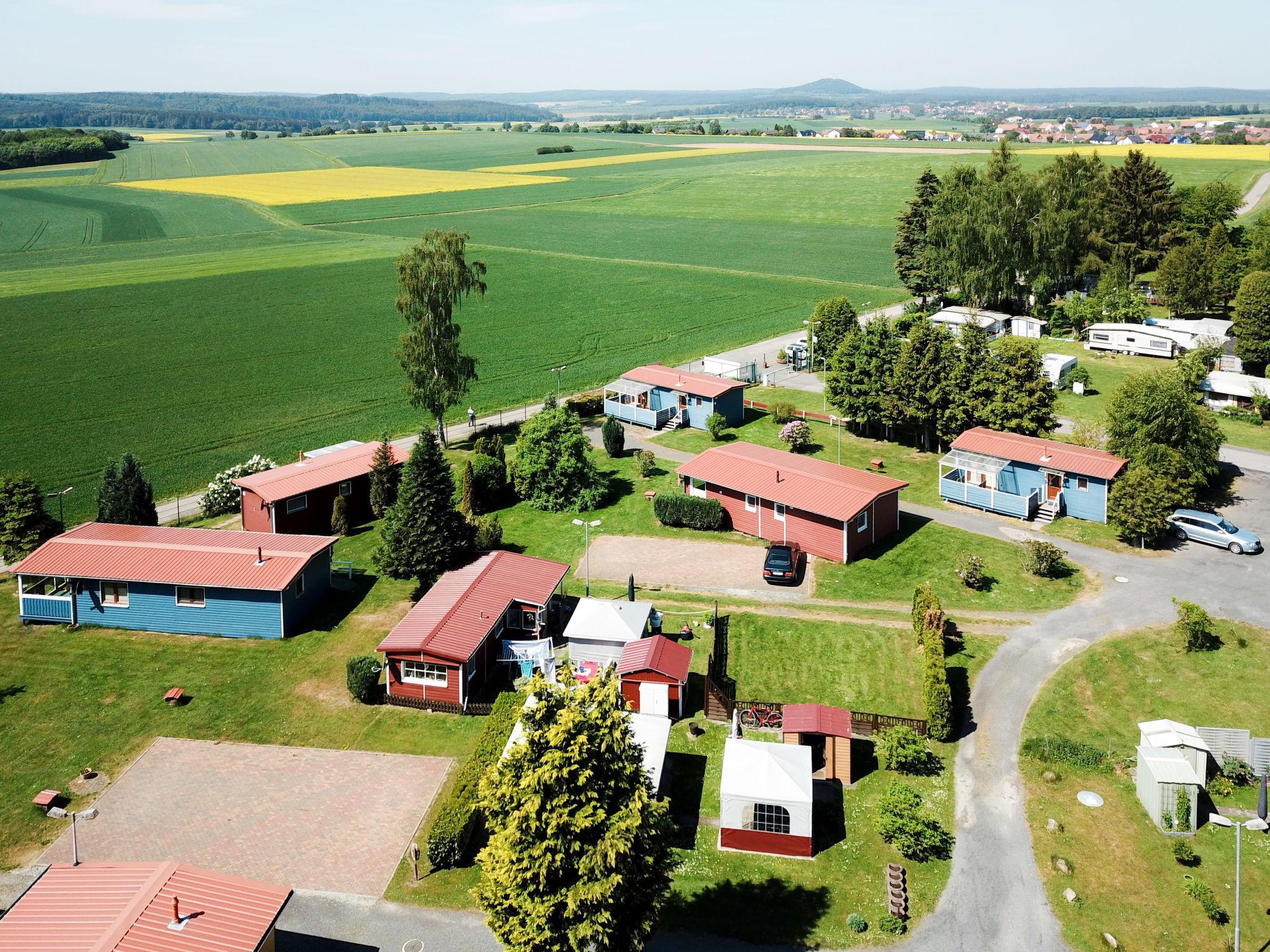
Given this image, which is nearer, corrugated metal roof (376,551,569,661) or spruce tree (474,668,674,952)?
spruce tree (474,668,674,952)

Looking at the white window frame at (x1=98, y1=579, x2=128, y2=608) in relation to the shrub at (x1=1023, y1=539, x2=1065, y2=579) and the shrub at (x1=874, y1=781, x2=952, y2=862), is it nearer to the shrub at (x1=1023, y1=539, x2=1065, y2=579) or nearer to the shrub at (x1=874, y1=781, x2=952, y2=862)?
the shrub at (x1=874, y1=781, x2=952, y2=862)

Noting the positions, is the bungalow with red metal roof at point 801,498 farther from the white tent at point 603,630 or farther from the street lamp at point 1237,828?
the street lamp at point 1237,828

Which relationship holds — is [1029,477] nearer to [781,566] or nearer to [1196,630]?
[1196,630]

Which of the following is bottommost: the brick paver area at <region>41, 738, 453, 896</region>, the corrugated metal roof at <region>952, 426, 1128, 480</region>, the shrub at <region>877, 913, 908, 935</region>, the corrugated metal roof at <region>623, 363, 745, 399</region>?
the brick paver area at <region>41, 738, 453, 896</region>

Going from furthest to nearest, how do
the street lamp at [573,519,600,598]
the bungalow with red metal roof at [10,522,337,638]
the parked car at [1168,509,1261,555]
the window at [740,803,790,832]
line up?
the parked car at [1168,509,1261,555]
the street lamp at [573,519,600,598]
the bungalow with red metal roof at [10,522,337,638]
the window at [740,803,790,832]

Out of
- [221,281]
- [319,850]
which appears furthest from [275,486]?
[221,281]

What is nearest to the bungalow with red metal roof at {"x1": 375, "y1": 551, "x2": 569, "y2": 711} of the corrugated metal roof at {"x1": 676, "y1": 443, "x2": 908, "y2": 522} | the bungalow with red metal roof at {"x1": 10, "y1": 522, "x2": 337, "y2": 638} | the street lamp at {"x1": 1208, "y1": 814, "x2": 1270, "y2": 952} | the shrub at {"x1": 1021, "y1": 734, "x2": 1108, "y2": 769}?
the bungalow with red metal roof at {"x1": 10, "y1": 522, "x2": 337, "y2": 638}

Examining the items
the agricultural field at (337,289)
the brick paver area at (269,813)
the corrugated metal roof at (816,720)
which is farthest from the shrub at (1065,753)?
the agricultural field at (337,289)
